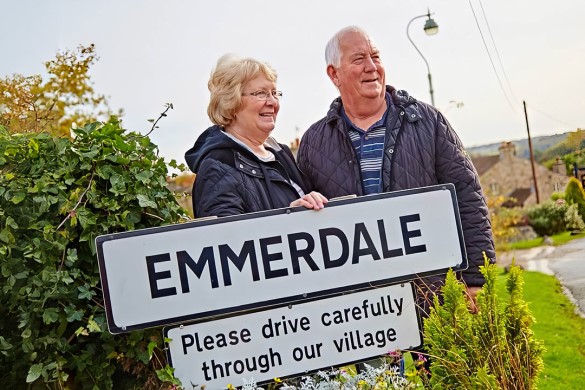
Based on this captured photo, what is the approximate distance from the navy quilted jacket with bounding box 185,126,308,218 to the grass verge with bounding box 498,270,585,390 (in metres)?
3.96

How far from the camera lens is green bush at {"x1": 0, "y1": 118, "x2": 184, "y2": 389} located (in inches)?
141

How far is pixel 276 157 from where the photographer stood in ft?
13.4

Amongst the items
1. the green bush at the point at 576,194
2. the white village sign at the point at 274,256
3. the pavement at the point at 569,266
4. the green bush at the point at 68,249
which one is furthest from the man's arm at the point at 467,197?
the pavement at the point at 569,266

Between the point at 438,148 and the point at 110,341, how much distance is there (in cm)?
191

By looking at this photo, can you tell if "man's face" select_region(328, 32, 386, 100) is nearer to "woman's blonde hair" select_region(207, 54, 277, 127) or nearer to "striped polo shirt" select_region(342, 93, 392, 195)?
"striped polo shirt" select_region(342, 93, 392, 195)

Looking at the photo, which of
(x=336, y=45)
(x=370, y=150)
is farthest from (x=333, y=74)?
(x=370, y=150)

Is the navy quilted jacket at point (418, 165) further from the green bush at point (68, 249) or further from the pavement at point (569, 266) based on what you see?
the pavement at point (569, 266)


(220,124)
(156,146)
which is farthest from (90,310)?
(220,124)

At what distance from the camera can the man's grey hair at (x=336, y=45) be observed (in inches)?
172

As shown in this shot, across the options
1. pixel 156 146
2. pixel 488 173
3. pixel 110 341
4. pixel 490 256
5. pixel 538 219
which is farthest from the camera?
pixel 488 173

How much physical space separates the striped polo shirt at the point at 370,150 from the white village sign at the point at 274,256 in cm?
53

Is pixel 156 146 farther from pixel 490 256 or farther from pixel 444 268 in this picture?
pixel 490 256

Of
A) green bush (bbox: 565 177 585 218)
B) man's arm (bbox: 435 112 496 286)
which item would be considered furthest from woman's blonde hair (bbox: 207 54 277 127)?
green bush (bbox: 565 177 585 218)

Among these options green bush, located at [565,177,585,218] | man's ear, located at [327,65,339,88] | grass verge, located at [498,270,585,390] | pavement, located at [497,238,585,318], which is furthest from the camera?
pavement, located at [497,238,585,318]
